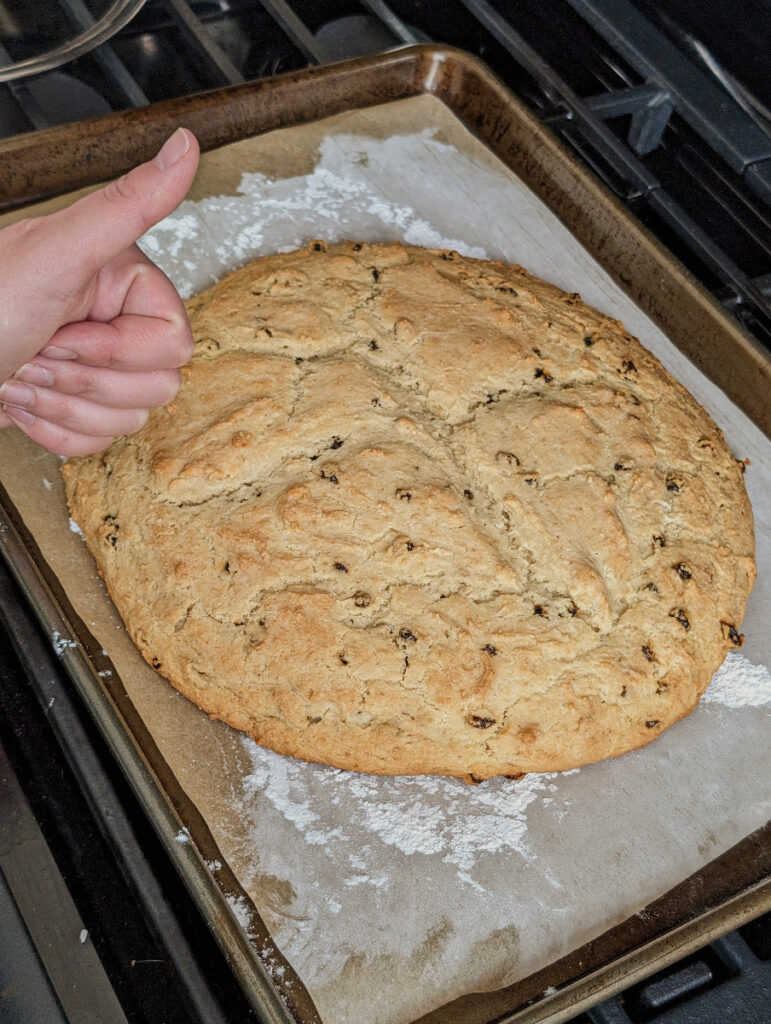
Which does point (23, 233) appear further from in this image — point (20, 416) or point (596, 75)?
point (596, 75)

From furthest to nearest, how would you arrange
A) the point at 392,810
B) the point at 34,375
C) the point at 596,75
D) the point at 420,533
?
the point at 596,75, the point at 420,533, the point at 392,810, the point at 34,375

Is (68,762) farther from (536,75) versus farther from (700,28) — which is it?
(700,28)

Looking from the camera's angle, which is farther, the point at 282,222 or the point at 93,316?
the point at 282,222

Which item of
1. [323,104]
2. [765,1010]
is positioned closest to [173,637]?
[765,1010]

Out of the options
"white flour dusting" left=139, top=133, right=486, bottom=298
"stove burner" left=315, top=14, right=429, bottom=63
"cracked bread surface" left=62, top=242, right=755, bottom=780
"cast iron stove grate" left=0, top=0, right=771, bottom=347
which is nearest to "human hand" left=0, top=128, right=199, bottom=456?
"cracked bread surface" left=62, top=242, right=755, bottom=780

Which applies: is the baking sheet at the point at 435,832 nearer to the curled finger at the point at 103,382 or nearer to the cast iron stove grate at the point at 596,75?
the curled finger at the point at 103,382

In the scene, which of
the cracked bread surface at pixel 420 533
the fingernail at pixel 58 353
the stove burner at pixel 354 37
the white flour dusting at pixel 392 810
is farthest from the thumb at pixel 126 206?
the stove burner at pixel 354 37

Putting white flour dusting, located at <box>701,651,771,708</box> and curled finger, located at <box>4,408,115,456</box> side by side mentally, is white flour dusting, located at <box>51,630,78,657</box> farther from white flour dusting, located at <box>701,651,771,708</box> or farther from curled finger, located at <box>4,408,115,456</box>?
white flour dusting, located at <box>701,651,771,708</box>

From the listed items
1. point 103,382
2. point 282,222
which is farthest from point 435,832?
point 282,222
